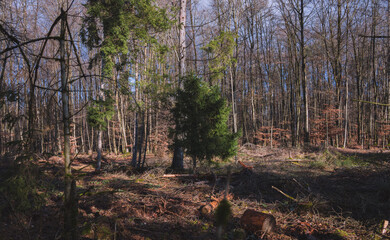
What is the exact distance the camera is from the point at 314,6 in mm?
14984

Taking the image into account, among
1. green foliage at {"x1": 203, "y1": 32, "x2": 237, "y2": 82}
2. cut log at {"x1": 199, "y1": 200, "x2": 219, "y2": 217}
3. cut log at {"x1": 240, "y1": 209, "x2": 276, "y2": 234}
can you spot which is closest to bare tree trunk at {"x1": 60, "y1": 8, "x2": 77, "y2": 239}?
cut log at {"x1": 240, "y1": 209, "x2": 276, "y2": 234}

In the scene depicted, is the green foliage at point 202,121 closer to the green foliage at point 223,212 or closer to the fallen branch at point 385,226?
the fallen branch at point 385,226

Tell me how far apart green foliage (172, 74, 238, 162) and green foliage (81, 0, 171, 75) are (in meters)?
3.31

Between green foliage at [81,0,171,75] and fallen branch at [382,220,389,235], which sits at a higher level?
green foliage at [81,0,171,75]

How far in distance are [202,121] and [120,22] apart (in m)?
5.94

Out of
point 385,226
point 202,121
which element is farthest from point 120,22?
point 385,226

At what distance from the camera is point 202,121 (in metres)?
6.90

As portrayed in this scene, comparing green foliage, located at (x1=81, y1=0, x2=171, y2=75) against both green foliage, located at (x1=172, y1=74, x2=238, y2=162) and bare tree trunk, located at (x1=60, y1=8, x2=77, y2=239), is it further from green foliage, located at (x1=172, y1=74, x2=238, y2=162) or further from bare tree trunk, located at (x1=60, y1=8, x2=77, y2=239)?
bare tree trunk, located at (x1=60, y1=8, x2=77, y2=239)

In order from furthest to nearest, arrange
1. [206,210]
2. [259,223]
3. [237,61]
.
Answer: [237,61], [206,210], [259,223]

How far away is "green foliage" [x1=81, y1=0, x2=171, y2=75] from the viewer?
27.9 ft

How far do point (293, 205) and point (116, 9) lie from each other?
9875 millimetres

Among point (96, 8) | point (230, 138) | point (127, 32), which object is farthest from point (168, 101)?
point (96, 8)

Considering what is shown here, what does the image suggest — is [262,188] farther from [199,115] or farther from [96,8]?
[96,8]

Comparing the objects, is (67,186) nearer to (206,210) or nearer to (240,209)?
(206,210)
